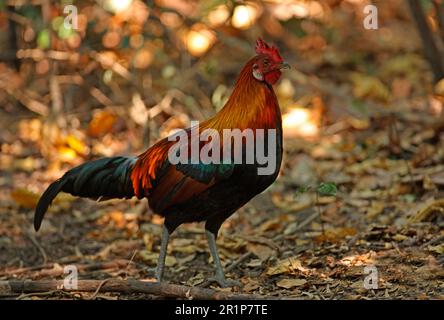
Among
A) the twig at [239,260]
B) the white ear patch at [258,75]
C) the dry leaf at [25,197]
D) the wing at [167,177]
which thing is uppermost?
the white ear patch at [258,75]

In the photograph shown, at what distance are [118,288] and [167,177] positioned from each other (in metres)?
0.72

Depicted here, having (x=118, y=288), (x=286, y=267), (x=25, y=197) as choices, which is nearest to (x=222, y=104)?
(x=25, y=197)

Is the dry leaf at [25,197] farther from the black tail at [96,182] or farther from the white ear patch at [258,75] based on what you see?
the white ear patch at [258,75]

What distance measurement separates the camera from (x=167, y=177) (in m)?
4.84

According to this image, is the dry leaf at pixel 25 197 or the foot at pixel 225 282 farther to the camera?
the dry leaf at pixel 25 197

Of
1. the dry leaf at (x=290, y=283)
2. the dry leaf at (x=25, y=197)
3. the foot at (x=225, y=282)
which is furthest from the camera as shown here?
the dry leaf at (x=25, y=197)

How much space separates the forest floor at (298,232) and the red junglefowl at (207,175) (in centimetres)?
55

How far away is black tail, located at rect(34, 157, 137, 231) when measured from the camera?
5.05 metres

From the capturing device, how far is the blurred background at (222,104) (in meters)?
5.72

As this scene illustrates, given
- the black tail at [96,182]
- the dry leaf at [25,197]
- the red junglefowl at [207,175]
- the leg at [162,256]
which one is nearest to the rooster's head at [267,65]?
the red junglefowl at [207,175]

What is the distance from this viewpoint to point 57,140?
7926 mm

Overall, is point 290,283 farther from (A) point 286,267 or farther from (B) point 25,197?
(B) point 25,197

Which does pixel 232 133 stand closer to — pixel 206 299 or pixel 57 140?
pixel 206 299

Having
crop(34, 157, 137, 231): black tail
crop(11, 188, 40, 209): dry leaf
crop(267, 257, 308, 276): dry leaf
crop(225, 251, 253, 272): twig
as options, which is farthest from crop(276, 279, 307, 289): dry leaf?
A: crop(11, 188, 40, 209): dry leaf
